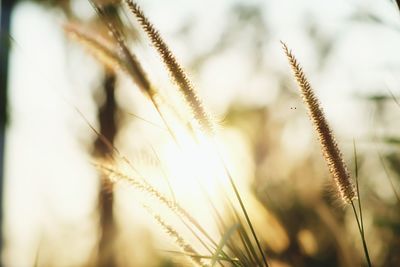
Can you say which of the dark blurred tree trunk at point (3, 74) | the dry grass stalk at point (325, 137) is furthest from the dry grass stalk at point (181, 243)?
the dark blurred tree trunk at point (3, 74)

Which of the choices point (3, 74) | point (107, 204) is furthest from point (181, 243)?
point (107, 204)

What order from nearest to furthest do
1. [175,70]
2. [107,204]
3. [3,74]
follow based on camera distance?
[175,70]
[3,74]
[107,204]

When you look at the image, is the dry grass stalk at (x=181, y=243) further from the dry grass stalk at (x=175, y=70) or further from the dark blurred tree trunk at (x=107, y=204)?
the dark blurred tree trunk at (x=107, y=204)

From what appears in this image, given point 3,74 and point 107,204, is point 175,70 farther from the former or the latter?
point 107,204

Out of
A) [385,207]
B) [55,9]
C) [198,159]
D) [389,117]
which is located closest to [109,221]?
[55,9]

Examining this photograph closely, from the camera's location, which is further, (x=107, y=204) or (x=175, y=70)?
(x=107, y=204)

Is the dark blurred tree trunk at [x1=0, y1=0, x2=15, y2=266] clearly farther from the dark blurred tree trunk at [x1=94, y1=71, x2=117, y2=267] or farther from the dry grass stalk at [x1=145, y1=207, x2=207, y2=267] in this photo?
the dry grass stalk at [x1=145, y1=207, x2=207, y2=267]
